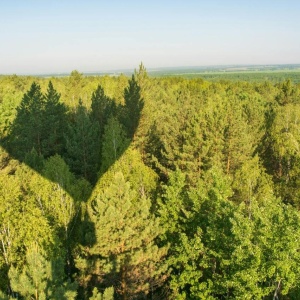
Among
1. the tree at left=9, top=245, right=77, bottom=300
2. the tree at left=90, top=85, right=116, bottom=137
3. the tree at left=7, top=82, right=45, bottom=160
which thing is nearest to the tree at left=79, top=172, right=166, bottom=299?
the tree at left=9, top=245, right=77, bottom=300

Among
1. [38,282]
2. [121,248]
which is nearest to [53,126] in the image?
[121,248]

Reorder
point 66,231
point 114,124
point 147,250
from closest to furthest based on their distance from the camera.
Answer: point 147,250, point 66,231, point 114,124

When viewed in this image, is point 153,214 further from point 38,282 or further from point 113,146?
point 113,146

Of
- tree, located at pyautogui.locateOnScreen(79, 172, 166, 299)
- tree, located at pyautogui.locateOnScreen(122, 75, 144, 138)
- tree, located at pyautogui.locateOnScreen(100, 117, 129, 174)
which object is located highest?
tree, located at pyautogui.locateOnScreen(122, 75, 144, 138)

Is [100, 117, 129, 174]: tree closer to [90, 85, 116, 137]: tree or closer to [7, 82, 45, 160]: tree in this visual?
[7, 82, 45, 160]: tree

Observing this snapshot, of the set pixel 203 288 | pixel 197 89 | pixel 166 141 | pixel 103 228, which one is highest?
pixel 197 89

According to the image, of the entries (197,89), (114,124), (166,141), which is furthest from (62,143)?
(197,89)

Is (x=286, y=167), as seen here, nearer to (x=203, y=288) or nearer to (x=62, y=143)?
(x=203, y=288)

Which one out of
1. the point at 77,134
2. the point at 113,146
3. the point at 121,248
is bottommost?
the point at 121,248

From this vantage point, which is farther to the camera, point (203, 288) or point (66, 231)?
point (66, 231)
